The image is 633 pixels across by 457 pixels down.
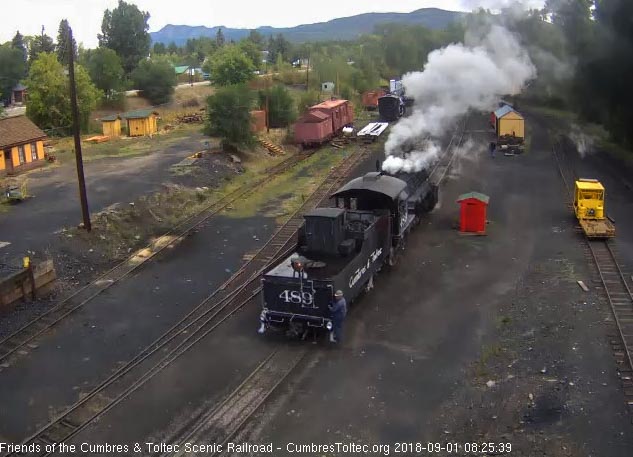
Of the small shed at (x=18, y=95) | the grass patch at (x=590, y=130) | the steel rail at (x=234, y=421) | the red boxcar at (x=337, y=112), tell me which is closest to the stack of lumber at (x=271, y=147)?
the red boxcar at (x=337, y=112)

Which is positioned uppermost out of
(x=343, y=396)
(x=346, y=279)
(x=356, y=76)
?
(x=356, y=76)

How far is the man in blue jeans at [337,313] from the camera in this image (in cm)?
1460

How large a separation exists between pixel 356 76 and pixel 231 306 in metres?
64.9

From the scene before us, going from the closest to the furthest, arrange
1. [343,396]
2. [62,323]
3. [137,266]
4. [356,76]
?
[343,396], [62,323], [137,266], [356,76]

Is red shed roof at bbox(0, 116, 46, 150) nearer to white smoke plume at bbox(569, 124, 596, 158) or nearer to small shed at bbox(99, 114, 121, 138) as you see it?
small shed at bbox(99, 114, 121, 138)

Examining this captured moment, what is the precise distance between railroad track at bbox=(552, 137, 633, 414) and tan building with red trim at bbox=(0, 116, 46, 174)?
29.0m

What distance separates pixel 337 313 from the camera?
1468 cm

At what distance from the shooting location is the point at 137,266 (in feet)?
69.6

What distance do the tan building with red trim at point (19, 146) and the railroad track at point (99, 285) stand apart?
12.6 meters

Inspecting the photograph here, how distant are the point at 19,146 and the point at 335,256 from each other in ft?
82.5

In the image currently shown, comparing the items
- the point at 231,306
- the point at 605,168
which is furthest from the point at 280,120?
the point at 231,306

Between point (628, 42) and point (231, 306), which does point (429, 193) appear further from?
point (628, 42)

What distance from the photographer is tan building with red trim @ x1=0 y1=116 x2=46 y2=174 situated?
33241 mm

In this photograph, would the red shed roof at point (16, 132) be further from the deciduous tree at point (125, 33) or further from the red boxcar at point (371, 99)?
the deciduous tree at point (125, 33)
